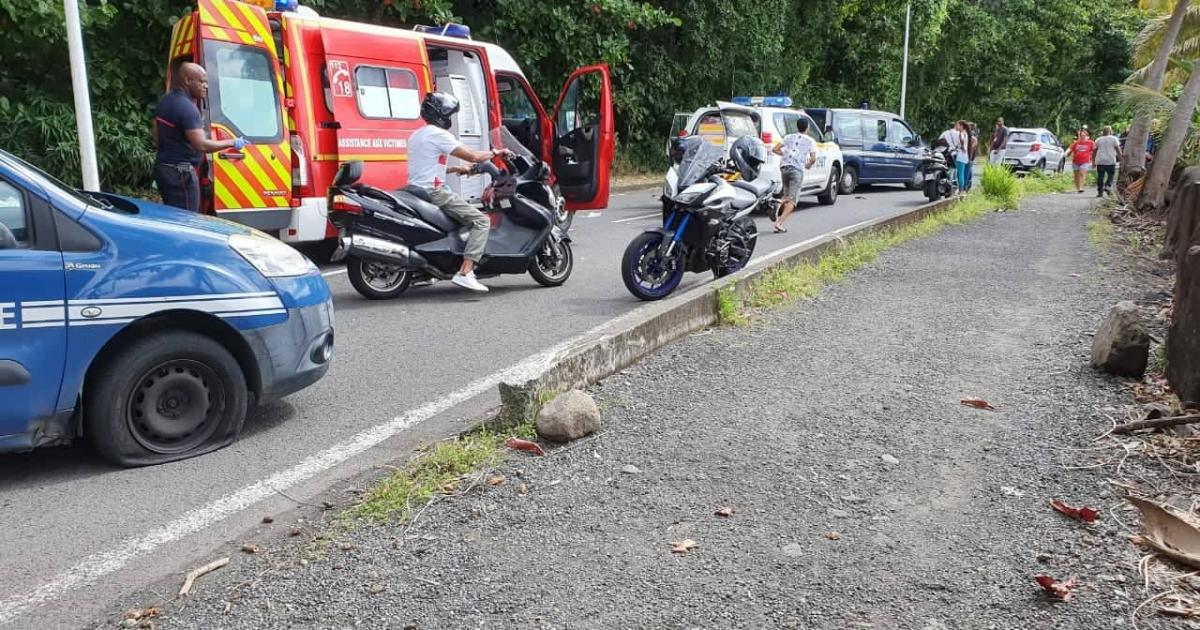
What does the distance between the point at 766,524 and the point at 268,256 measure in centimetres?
272

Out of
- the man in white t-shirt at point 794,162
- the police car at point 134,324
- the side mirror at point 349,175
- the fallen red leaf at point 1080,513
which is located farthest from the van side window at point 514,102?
the fallen red leaf at point 1080,513

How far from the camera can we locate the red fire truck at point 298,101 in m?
9.38

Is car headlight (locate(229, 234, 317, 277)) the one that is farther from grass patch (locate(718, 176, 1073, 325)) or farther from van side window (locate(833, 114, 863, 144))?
van side window (locate(833, 114, 863, 144))

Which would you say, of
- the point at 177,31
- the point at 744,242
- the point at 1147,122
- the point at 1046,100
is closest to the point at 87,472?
the point at 744,242

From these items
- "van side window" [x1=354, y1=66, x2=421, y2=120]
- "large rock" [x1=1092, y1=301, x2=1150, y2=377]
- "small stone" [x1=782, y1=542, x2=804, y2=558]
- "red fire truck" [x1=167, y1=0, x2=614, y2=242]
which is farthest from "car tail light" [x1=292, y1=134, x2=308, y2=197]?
"small stone" [x1=782, y1=542, x2=804, y2=558]

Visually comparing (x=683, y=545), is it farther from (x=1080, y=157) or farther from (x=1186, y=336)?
(x=1080, y=157)

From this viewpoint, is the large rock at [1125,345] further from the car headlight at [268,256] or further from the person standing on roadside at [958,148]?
the person standing on roadside at [958,148]

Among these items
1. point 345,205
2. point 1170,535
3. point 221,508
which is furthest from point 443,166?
point 1170,535

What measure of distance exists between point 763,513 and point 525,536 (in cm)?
90

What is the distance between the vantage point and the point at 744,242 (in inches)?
348

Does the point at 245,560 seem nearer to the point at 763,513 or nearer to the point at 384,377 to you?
the point at 763,513

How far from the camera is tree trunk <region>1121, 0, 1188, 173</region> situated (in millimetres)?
19625

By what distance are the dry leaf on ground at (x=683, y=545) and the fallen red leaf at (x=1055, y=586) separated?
110 cm

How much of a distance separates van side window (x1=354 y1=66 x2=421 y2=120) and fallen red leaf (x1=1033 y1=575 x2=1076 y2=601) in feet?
28.6
